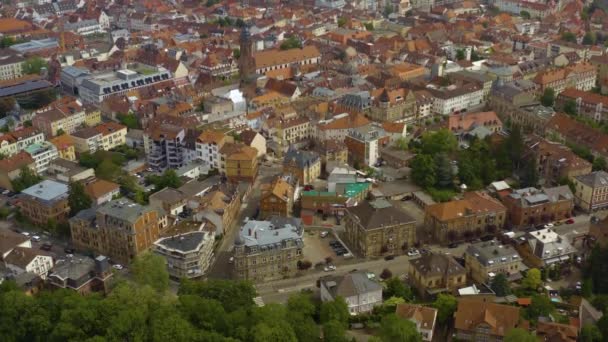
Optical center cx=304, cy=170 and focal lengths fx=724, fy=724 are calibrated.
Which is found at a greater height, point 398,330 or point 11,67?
point 11,67

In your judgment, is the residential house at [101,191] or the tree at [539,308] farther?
the residential house at [101,191]

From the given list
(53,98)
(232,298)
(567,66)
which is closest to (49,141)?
(53,98)

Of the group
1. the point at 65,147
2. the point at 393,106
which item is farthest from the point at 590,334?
the point at 65,147

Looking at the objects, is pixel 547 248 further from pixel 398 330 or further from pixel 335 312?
pixel 335 312

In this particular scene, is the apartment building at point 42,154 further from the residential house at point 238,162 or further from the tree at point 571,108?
the tree at point 571,108

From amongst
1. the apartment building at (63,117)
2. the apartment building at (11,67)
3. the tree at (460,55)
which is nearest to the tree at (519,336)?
the apartment building at (63,117)

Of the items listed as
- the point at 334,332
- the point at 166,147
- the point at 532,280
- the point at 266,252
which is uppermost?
the point at 166,147

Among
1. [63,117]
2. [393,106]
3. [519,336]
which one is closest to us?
[519,336]
